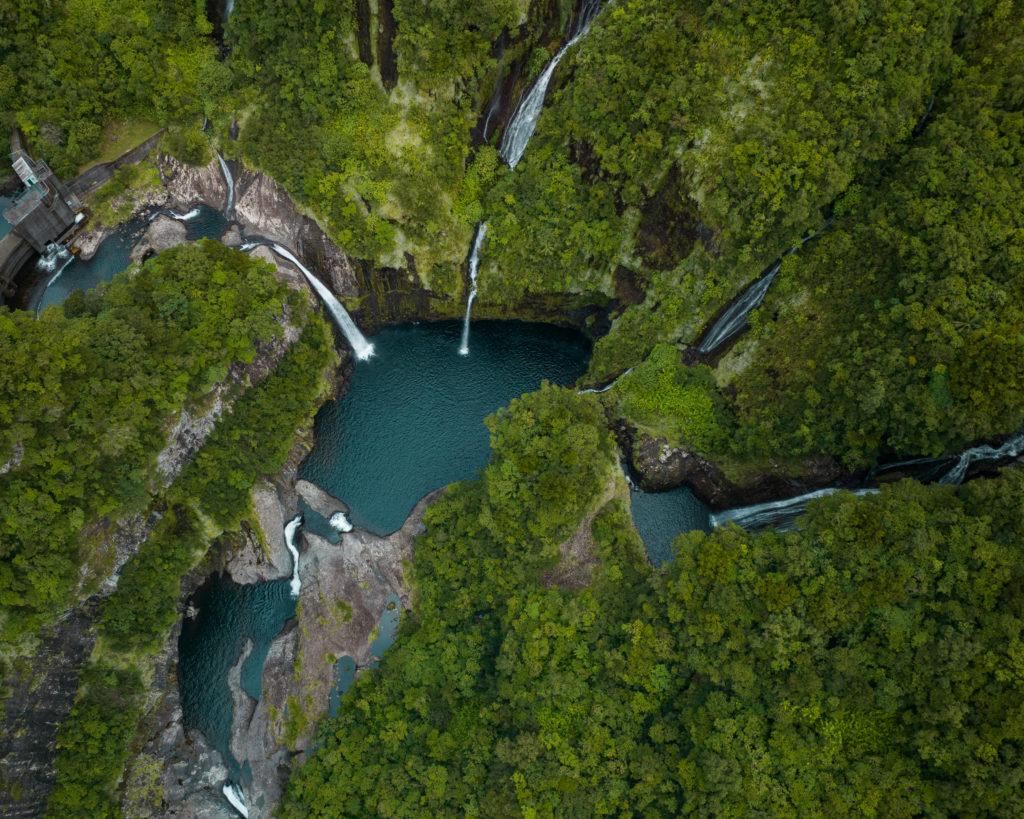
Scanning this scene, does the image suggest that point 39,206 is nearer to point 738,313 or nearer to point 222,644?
point 222,644

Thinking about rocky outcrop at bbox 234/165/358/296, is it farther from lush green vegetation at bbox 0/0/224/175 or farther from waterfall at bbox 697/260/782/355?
waterfall at bbox 697/260/782/355

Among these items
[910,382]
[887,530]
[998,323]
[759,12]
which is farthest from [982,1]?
[887,530]

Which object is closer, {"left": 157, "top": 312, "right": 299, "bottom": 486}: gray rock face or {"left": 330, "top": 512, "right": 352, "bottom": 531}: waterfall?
{"left": 157, "top": 312, "right": 299, "bottom": 486}: gray rock face

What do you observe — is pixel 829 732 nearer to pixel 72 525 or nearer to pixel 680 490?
pixel 680 490

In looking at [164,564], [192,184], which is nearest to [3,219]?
[192,184]

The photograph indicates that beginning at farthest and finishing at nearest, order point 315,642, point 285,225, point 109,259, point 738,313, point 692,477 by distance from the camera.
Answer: point 285,225 < point 109,259 < point 692,477 < point 738,313 < point 315,642

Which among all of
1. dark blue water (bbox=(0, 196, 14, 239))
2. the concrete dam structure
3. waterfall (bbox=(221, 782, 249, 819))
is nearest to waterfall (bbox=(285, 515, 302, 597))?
waterfall (bbox=(221, 782, 249, 819))

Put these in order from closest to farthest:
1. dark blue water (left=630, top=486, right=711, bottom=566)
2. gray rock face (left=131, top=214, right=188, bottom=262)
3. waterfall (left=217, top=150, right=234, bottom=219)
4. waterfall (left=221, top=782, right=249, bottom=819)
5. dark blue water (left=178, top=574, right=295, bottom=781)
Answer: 1. waterfall (left=221, top=782, right=249, bottom=819)
2. dark blue water (left=178, top=574, right=295, bottom=781)
3. dark blue water (left=630, top=486, right=711, bottom=566)
4. gray rock face (left=131, top=214, right=188, bottom=262)
5. waterfall (left=217, top=150, right=234, bottom=219)
